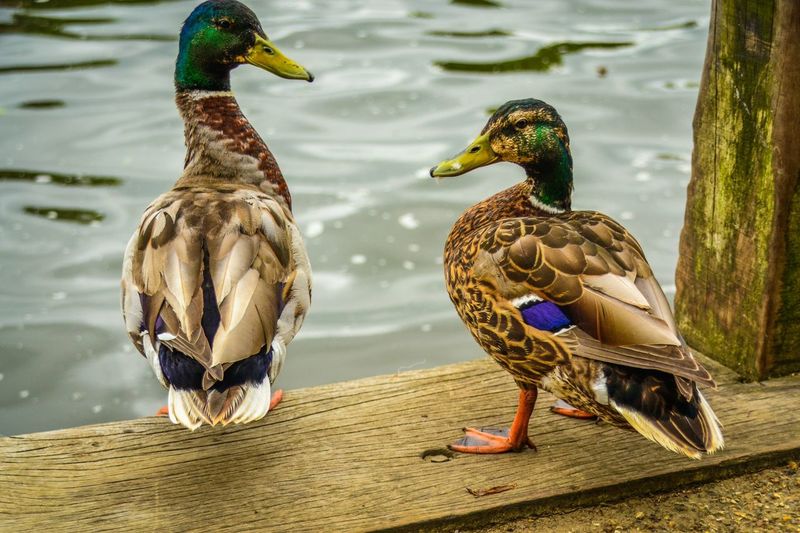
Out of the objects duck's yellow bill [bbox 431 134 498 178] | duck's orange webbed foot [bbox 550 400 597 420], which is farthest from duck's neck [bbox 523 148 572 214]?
duck's orange webbed foot [bbox 550 400 597 420]

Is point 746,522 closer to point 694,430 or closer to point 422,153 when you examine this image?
point 694,430

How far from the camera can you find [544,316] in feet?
9.62

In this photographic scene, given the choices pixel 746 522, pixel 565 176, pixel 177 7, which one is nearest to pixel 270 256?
pixel 565 176

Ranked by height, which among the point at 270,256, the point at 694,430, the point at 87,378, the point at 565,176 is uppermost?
the point at 565,176

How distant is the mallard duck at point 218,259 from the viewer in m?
2.97

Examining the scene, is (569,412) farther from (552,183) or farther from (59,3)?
(59,3)

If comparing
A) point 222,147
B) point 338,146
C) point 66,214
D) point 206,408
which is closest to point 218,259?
point 206,408

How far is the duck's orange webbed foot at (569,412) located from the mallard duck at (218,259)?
92cm

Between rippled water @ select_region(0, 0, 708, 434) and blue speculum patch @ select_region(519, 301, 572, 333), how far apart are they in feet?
9.48

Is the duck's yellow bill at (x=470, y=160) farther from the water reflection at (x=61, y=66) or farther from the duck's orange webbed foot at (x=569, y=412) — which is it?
the water reflection at (x=61, y=66)

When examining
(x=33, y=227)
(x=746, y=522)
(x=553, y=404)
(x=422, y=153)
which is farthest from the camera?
(x=422, y=153)

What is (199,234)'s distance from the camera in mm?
3293

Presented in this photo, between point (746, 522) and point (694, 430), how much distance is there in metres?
0.44

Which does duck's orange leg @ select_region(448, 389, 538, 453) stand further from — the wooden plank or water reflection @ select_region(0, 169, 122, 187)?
water reflection @ select_region(0, 169, 122, 187)
